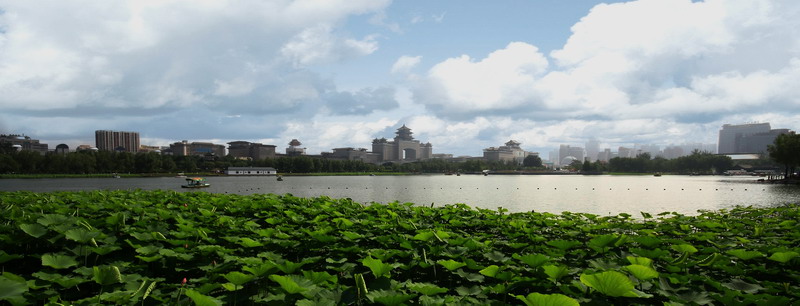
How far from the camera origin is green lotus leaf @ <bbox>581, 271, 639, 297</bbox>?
270 centimetres

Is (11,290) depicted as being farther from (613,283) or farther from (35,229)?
(613,283)

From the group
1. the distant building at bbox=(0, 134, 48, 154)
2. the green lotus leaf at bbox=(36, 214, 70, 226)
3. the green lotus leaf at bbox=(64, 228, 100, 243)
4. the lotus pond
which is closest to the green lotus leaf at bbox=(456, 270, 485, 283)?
the lotus pond

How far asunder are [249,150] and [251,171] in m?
79.6

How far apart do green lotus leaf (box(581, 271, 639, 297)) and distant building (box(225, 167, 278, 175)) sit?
114978 millimetres

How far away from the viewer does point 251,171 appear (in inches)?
4400

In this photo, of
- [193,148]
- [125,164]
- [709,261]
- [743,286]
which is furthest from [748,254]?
[193,148]

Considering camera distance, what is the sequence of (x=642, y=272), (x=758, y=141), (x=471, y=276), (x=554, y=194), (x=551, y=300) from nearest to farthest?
1. (x=551, y=300)
2. (x=642, y=272)
3. (x=471, y=276)
4. (x=554, y=194)
5. (x=758, y=141)

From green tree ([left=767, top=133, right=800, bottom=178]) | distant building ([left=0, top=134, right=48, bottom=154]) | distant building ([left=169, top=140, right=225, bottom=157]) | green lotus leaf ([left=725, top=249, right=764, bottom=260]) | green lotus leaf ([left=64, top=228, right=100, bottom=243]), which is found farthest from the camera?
distant building ([left=169, top=140, right=225, bottom=157])

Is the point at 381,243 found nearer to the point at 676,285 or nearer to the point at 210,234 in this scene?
the point at 210,234

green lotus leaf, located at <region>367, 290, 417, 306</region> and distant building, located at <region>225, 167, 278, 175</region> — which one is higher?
green lotus leaf, located at <region>367, 290, 417, 306</region>

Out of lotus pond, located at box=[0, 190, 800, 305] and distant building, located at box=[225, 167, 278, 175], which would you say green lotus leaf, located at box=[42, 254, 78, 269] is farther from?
distant building, located at box=[225, 167, 278, 175]

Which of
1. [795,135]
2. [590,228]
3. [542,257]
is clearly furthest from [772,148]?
[542,257]

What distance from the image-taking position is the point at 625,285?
8.84 feet

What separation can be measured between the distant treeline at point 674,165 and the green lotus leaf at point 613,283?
151632 millimetres
